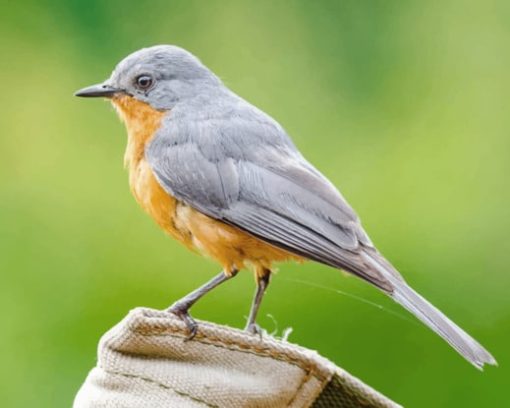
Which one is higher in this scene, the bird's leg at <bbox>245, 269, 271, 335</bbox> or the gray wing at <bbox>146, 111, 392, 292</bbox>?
the gray wing at <bbox>146, 111, 392, 292</bbox>

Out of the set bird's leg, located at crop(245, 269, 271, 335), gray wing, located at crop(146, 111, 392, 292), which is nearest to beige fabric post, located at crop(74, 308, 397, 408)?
gray wing, located at crop(146, 111, 392, 292)

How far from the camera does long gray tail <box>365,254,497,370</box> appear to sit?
334 centimetres

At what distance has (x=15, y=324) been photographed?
16.2ft

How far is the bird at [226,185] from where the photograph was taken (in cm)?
363

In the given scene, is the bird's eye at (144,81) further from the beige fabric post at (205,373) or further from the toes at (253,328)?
the beige fabric post at (205,373)

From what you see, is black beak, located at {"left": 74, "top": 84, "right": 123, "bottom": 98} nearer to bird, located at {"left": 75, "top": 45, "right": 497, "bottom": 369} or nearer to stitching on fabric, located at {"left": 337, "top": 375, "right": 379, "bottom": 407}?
bird, located at {"left": 75, "top": 45, "right": 497, "bottom": 369}

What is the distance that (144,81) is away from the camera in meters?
4.14

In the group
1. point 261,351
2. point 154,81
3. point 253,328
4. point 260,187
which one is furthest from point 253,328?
point 154,81

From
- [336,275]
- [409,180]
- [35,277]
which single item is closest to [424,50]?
[409,180]

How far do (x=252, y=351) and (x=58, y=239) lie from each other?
1.96 m

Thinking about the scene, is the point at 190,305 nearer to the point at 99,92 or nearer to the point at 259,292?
the point at 259,292

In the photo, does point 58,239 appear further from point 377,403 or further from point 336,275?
point 377,403

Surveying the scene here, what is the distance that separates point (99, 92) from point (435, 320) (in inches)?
47.2

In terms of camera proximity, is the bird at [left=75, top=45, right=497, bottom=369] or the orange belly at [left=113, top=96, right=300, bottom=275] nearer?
the bird at [left=75, top=45, right=497, bottom=369]
